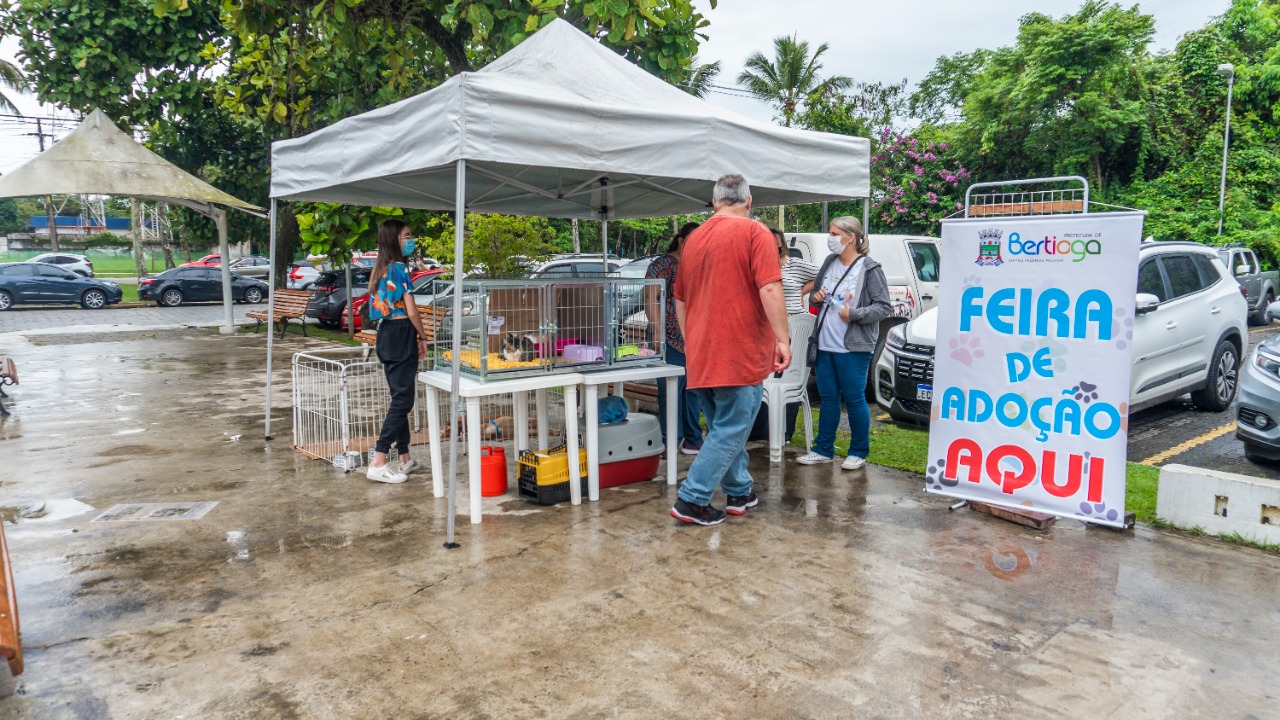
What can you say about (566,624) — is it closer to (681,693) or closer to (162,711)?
(681,693)

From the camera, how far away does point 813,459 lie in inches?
246

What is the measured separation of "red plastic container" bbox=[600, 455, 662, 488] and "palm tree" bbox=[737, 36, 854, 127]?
2795 centimetres

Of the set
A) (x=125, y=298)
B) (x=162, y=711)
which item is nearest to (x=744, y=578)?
(x=162, y=711)

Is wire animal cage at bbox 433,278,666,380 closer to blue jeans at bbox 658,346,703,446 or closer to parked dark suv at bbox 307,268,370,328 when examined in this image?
blue jeans at bbox 658,346,703,446

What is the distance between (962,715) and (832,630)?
0.72 m

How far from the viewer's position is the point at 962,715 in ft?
9.59

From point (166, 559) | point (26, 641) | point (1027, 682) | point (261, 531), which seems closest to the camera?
point (1027, 682)

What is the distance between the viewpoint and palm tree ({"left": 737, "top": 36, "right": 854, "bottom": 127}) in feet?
104

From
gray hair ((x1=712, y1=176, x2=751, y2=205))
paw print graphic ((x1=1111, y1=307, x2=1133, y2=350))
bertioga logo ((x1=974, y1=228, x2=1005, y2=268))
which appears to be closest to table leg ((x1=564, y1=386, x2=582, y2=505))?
gray hair ((x1=712, y1=176, x2=751, y2=205))

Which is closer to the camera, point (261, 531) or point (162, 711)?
point (162, 711)

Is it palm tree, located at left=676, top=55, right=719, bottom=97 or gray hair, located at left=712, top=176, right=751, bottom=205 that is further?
palm tree, located at left=676, top=55, right=719, bottom=97

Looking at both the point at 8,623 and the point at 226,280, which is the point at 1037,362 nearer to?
the point at 8,623

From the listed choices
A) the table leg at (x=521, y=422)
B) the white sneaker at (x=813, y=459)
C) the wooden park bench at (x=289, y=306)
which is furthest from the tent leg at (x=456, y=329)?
the wooden park bench at (x=289, y=306)

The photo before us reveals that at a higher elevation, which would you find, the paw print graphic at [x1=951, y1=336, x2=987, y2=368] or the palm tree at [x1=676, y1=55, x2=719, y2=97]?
the palm tree at [x1=676, y1=55, x2=719, y2=97]
